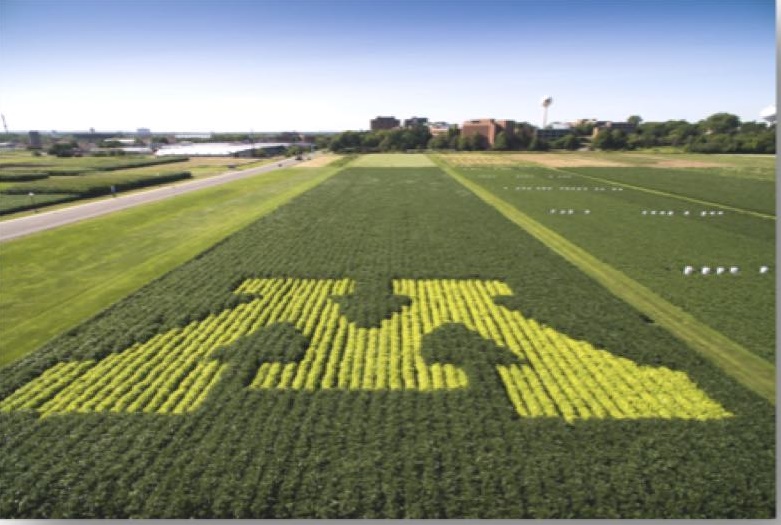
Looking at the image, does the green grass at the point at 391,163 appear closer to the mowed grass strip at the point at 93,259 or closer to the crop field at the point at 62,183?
the crop field at the point at 62,183

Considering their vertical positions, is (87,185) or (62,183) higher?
(62,183)

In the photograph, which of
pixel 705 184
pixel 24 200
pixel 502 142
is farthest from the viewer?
pixel 502 142

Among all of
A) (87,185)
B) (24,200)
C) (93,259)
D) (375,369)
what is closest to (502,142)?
(87,185)

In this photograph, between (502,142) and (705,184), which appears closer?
(705,184)

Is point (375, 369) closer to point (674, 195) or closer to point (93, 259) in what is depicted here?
point (93, 259)

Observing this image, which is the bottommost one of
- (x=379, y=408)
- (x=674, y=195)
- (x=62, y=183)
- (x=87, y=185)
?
(x=379, y=408)

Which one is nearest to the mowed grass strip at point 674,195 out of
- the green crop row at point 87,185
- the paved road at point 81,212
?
the paved road at point 81,212

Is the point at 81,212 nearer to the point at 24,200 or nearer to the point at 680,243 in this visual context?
the point at 24,200

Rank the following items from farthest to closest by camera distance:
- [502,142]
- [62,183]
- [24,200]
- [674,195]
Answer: [502,142]
[62,183]
[674,195]
[24,200]
